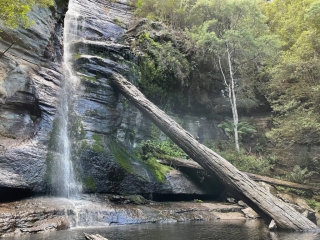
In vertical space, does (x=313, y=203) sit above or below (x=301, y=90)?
below

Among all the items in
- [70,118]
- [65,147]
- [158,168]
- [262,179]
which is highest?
[70,118]

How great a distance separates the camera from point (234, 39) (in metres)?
18.5

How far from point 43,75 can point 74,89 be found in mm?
1433

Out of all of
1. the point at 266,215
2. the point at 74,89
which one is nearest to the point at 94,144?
the point at 74,89

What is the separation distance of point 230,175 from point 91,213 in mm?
4753

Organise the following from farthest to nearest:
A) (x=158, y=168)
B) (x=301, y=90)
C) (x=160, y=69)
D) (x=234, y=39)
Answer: (x=234, y=39) → (x=301, y=90) → (x=160, y=69) → (x=158, y=168)

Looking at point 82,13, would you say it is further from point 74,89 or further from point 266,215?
point 266,215

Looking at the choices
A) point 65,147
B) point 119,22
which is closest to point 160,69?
point 119,22

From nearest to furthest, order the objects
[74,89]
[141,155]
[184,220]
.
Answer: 1. [184,220]
2. [74,89]
3. [141,155]

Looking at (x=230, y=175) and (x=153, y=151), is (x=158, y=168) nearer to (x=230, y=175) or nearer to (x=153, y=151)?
(x=153, y=151)

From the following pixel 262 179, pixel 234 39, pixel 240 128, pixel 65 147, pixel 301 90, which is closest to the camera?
pixel 65 147

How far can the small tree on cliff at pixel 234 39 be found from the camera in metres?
18.3

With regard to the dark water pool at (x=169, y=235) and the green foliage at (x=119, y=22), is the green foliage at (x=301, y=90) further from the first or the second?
the green foliage at (x=119, y=22)

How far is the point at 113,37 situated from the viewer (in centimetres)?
1888
